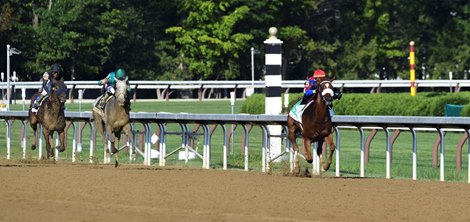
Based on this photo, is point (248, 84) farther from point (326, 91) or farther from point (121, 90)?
point (326, 91)

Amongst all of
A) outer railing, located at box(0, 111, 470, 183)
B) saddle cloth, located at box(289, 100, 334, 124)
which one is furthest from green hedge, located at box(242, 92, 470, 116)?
saddle cloth, located at box(289, 100, 334, 124)

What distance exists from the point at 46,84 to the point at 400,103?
35.4 ft

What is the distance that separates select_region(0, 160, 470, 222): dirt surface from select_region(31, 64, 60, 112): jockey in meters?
4.15

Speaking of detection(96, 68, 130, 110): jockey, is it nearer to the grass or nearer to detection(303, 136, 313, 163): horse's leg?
the grass

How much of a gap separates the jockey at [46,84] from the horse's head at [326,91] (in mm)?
5313

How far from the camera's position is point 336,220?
9625 millimetres

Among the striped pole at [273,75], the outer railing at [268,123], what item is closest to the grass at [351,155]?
the outer railing at [268,123]

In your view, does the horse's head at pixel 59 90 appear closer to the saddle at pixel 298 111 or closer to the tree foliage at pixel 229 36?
the saddle at pixel 298 111

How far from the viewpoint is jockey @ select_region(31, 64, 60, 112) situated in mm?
19094

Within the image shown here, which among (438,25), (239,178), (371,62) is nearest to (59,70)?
(239,178)

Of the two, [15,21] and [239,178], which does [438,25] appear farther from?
[239,178]

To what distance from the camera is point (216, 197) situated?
37.3 ft

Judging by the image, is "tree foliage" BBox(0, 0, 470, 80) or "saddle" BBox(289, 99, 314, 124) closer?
"saddle" BBox(289, 99, 314, 124)

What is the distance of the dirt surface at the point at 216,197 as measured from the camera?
979cm
